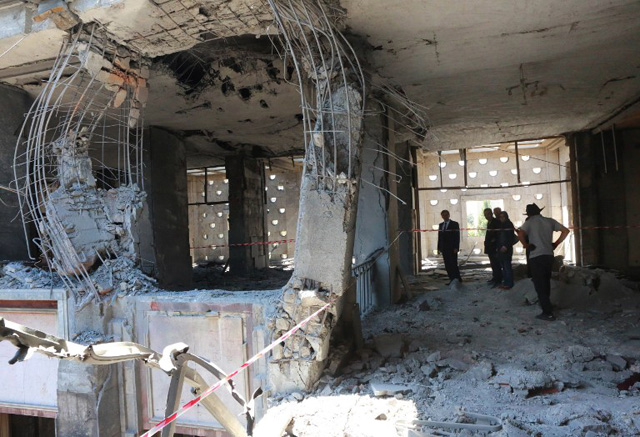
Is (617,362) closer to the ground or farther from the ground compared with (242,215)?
closer to the ground

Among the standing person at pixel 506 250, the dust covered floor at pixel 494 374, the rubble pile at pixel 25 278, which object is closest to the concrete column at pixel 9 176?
the rubble pile at pixel 25 278

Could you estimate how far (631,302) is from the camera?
6184 millimetres

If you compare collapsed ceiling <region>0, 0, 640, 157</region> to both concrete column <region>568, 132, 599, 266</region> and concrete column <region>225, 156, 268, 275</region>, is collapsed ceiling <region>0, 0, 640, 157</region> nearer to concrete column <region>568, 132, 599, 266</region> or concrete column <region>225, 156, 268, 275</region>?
concrete column <region>568, 132, 599, 266</region>

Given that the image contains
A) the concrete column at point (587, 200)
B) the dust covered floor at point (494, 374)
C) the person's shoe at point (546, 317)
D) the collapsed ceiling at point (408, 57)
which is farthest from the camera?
the concrete column at point (587, 200)

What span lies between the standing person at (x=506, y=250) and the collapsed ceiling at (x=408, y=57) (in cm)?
238

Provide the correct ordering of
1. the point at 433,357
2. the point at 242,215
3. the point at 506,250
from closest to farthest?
the point at 433,357, the point at 506,250, the point at 242,215

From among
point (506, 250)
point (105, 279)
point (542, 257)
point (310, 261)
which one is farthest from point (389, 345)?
point (506, 250)

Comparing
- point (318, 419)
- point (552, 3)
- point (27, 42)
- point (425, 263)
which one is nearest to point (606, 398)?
point (318, 419)

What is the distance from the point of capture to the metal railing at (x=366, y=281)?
6277mm

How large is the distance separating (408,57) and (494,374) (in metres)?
4.10

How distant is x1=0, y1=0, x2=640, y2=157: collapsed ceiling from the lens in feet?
14.6

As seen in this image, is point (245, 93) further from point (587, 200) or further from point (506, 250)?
point (587, 200)

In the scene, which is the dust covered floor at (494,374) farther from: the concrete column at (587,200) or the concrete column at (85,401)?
the concrete column at (587,200)

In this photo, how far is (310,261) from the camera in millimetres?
4137
